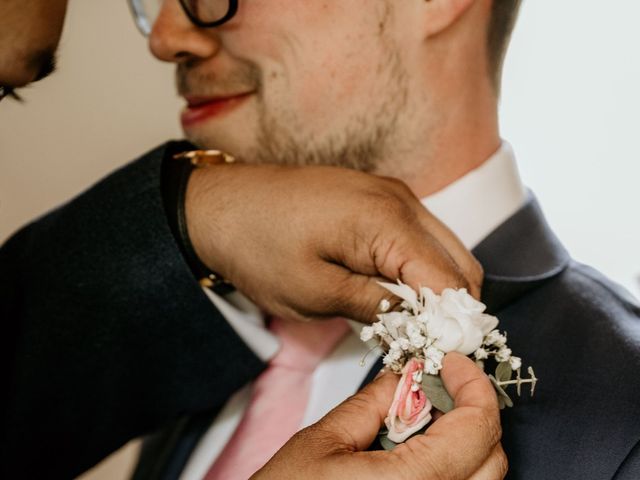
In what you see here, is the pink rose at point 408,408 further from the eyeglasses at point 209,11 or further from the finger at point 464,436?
the eyeglasses at point 209,11

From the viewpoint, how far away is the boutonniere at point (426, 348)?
458 millimetres

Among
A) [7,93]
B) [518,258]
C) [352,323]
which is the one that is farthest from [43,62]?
[518,258]

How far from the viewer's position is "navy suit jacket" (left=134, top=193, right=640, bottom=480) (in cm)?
58

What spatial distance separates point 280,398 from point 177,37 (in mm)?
469

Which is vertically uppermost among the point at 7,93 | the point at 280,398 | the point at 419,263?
the point at 7,93

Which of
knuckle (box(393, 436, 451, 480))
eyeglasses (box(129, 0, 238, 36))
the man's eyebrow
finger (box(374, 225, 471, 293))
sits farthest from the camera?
eyeglasses (box(129, 0, 238, 36))

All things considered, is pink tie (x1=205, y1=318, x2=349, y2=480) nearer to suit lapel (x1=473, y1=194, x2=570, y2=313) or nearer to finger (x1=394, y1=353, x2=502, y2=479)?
suit lapel (x1=473, y1=194, x2=570, y2=313)

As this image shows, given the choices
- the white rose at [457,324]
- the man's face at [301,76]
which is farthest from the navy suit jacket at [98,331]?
the white rose at [457,324]

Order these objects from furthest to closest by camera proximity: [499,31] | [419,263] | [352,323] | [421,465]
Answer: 1. [499,31]
2. [352,323]
3. [419,263]
4. [421,465]

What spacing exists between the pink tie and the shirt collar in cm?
18

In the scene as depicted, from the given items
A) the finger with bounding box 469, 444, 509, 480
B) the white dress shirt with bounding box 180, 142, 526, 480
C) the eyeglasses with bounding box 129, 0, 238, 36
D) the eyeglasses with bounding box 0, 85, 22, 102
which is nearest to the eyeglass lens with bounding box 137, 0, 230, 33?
the eyeglasses with bounding box 129, 0, 238, 36

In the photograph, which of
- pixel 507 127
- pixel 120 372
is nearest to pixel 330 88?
pixel 507 127

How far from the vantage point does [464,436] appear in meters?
0.42

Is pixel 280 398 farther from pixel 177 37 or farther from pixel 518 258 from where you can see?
pixel 177 37
